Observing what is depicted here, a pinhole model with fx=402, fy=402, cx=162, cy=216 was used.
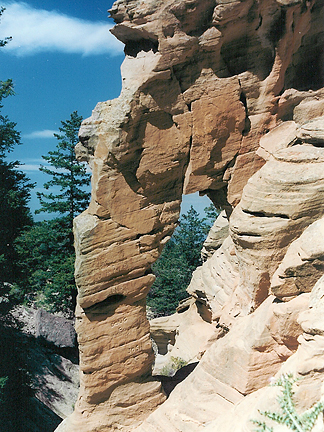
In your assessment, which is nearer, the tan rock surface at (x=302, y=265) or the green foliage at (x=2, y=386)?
the tan rock surface at (x=302, y=265)

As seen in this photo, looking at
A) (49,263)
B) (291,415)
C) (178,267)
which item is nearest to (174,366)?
(49,263)

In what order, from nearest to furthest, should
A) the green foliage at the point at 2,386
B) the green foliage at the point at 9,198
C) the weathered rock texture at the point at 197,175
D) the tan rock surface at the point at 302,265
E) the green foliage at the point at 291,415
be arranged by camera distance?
the green foliage at the point at 291,415, the tan rock surface at the point at 302,265, the weathered rock texture at the point at 197,175, the green foliage at the point at 2,386, the green foliage at the point at 9,198

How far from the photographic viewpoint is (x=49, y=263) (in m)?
17.8

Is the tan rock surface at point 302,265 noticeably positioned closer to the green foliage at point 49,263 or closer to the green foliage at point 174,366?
the green foliage at point 174,366

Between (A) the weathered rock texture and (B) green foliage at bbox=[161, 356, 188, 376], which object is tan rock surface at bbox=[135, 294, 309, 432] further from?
(B) green foliage at bbox=[161, 356, 188, 376]

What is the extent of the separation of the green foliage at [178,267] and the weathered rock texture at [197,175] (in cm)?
1447

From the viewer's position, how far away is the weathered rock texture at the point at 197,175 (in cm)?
735

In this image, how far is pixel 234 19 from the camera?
8281 mm

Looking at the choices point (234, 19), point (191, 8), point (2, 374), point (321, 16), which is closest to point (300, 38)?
point (321, 16)

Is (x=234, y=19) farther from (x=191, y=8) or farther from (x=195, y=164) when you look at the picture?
(x=195, y=164)

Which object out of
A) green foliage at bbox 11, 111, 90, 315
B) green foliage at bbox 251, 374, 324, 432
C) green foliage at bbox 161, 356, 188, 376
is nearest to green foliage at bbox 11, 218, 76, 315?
green foliage at bbox 11, 111, 90, 315

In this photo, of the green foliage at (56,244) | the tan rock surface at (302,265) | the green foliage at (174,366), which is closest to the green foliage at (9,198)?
the green foliage at (56,244)

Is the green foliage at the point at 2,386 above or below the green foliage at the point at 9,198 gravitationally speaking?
below

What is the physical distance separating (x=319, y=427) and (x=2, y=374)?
44.5 feet
